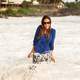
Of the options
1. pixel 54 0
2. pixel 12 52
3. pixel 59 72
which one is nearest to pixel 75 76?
pixel 59 72

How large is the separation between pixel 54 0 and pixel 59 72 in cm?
5212

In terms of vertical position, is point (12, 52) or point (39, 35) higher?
point (39, 35)

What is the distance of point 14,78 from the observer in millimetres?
6262

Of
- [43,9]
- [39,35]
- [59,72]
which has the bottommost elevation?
[43,9]

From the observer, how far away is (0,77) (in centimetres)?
637

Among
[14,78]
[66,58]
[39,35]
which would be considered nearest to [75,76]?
[39,35]

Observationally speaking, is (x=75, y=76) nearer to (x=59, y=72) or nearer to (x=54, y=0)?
(x=59, y=72)

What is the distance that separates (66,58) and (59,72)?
540cm

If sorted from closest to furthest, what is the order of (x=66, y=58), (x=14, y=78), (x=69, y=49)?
(x=14, y=78) → (x=66, y=58) → (x=69, y=49)

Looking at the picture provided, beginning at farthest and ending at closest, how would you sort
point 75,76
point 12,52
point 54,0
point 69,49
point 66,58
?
point 54,0 < point 69,49 < point 12,52 < point 66,58 < point 75,76

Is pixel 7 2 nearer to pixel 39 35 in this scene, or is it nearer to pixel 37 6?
pixel 37 6

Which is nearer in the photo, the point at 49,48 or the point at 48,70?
the point at 48,70

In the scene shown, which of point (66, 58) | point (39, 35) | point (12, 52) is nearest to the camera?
point (39, 35)

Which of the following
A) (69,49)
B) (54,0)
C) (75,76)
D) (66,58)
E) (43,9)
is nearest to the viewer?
(75,76)
